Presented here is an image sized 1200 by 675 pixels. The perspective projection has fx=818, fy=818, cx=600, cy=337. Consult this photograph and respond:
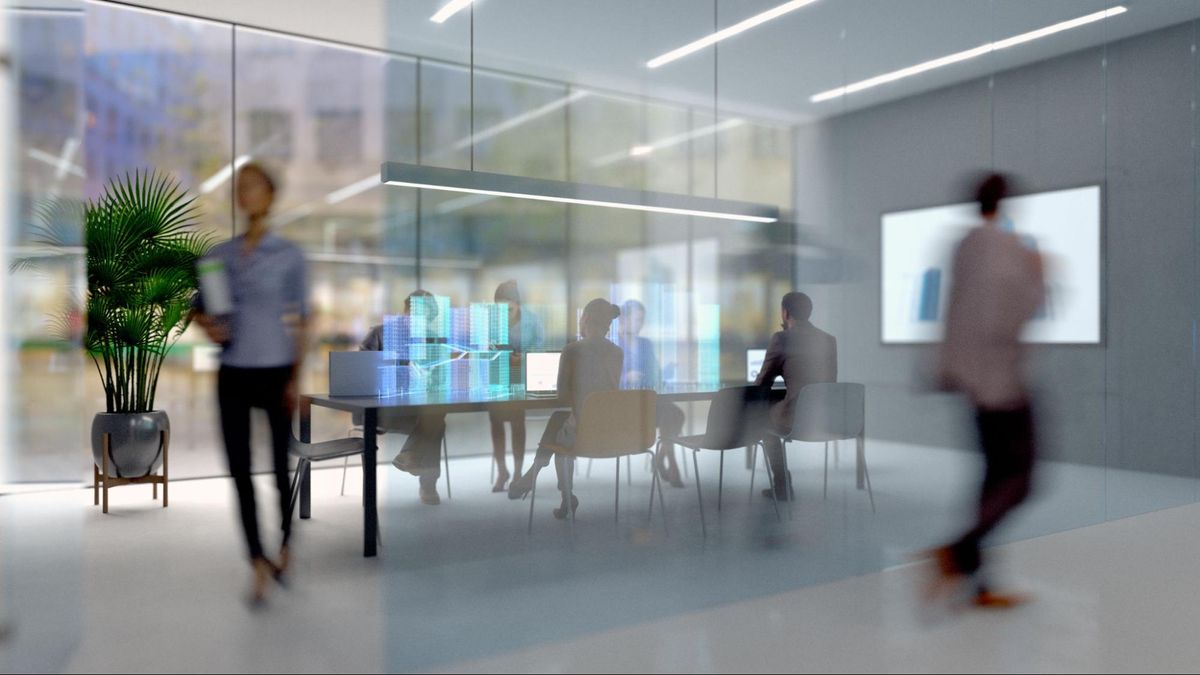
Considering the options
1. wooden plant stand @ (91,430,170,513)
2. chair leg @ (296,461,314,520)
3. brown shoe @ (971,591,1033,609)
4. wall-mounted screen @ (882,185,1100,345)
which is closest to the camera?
brown shoe @ (971,591,1033,609)

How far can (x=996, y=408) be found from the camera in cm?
345

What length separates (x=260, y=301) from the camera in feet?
10.6

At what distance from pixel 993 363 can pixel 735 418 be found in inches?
44.5

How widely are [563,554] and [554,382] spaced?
27.8 inches

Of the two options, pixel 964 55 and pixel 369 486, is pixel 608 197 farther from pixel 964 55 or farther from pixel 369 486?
pixel 964 55

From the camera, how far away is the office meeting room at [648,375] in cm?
296

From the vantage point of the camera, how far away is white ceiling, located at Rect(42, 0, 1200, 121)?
129 inches

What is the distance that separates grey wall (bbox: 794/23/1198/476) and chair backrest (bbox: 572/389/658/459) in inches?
35.6

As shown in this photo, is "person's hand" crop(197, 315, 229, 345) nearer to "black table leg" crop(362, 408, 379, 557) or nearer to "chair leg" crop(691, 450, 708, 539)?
"black table leg" crop(362, 408, 379, 557)

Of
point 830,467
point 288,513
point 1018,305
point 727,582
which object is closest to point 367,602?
point 288,513

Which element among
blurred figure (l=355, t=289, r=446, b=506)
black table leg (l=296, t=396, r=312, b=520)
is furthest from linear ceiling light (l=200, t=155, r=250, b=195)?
blurred figure (l=355, t=289, r=446, b=506)

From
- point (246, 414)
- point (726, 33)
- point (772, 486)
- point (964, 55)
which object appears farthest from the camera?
point (964, 55)

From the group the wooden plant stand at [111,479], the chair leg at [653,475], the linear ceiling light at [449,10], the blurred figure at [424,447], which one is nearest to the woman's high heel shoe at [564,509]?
the chair leg at [653,475]

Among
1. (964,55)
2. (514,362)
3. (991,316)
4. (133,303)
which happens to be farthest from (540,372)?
(133,303)
